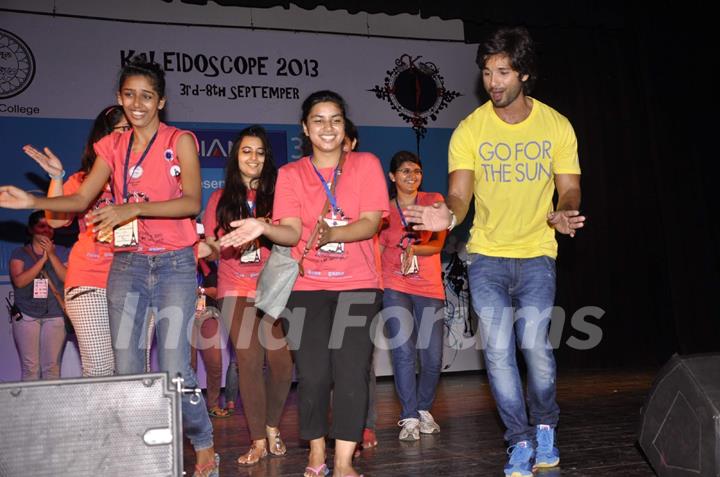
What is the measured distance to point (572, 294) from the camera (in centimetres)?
930

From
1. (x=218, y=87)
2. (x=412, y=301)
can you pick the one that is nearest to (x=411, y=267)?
(x=412, y=301)

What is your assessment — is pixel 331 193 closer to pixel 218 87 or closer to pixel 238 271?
pixel 238 271

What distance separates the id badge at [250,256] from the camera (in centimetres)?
435

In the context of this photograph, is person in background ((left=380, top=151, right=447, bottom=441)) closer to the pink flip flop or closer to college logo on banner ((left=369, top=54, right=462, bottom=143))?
the pink flip flop

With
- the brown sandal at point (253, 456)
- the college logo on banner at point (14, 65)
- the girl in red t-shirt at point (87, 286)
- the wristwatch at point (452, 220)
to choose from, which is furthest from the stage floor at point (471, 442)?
the college logo on banner at point (14, 65)

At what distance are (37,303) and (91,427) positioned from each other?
445 cm

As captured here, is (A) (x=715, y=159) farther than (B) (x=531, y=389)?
Yes

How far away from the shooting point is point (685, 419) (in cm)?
296

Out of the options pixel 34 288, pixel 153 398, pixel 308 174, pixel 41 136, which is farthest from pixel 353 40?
pixel 153 398

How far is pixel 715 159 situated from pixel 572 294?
220 cm

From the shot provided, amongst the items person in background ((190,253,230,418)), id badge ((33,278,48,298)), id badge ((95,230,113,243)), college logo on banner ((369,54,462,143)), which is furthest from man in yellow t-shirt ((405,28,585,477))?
college logo on banner ((369,54,462,143))

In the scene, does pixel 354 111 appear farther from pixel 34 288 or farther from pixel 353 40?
pixel 34 288

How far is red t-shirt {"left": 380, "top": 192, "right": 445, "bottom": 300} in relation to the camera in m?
5.00

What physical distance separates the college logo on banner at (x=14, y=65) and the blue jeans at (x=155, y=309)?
15.2 feet
